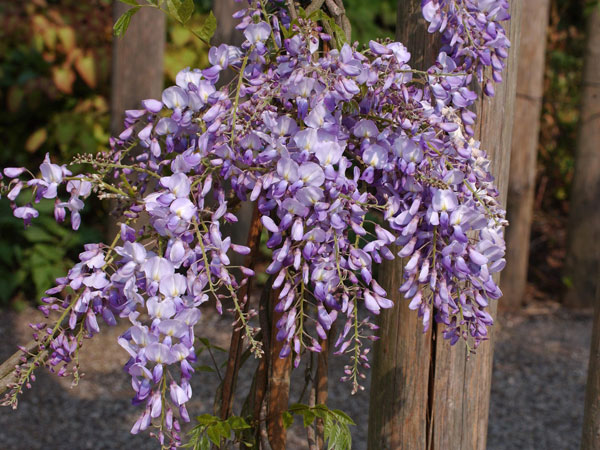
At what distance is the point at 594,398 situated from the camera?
1.85m

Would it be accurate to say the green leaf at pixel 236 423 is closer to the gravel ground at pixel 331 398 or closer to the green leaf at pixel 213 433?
the green leaf at pixel 213 433

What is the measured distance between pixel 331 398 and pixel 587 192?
221 cm

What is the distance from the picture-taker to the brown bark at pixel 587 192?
4.51 meters

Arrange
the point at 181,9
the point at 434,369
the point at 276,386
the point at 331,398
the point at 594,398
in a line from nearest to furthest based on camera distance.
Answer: the point at 181,9
the point at 276,386
the point at 434,369
the point at 594,398
the point at 331,398

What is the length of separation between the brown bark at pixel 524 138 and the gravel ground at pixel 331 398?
1.48ft

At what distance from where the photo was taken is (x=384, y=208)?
3.59 ft

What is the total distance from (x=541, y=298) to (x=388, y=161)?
4393 millimetres

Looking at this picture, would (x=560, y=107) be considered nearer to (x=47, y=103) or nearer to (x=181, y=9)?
(x=47, y=103)

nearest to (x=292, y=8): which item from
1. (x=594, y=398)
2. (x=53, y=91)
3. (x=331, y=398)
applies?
(x=594, y=398)


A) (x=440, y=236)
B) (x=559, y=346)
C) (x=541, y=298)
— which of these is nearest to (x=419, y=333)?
(x=440, y=236)

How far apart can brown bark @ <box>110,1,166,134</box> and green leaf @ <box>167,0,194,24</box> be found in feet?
9.65

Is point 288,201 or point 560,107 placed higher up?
point 560,107

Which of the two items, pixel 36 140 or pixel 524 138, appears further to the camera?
pixel 36 140

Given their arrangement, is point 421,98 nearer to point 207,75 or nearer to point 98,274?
point 207,75
